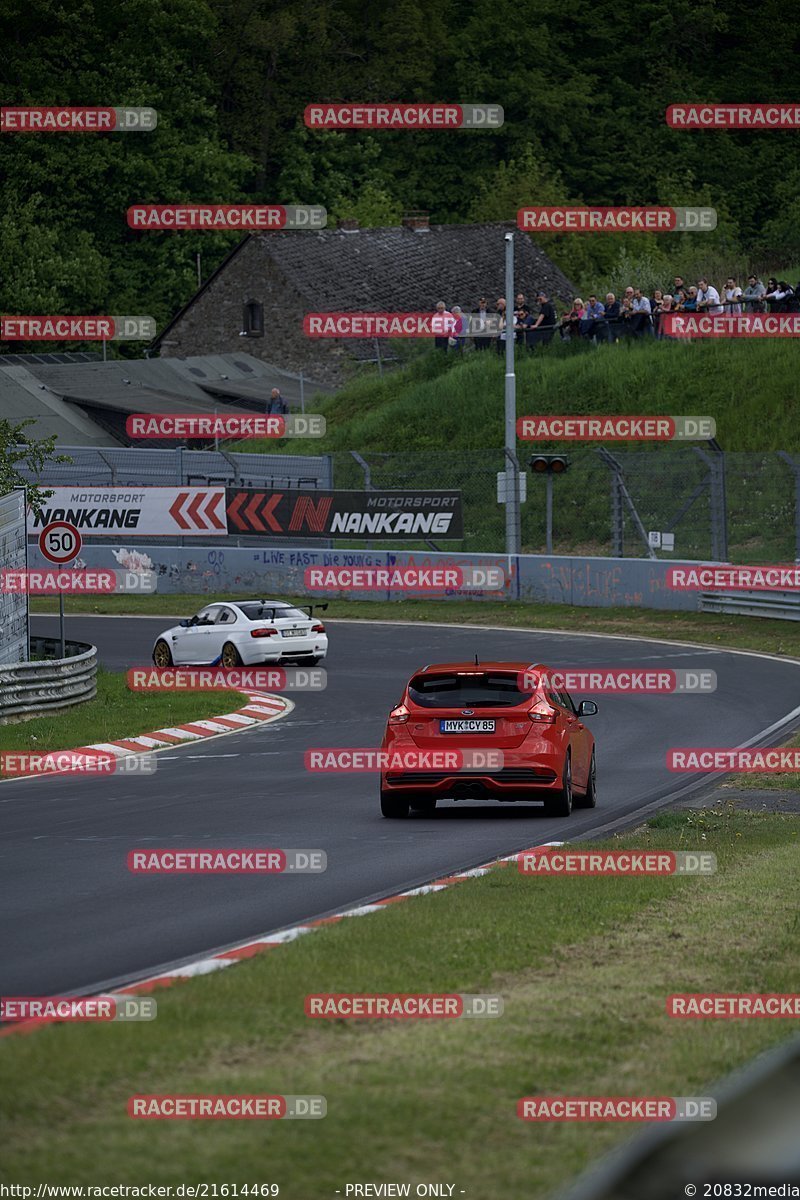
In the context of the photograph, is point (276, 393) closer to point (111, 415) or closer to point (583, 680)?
point (111, 415)

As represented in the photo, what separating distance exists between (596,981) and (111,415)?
5396 cm

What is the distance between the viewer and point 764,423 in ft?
151

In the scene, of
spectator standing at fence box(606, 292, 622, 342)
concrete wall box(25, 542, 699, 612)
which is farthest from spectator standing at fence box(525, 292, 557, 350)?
concrete wall box(25, 542, 699, 612)

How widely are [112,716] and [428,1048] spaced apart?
18.2 meters

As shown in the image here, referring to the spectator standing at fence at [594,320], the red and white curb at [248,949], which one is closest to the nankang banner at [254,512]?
the spectator standing at fence at [594,320]

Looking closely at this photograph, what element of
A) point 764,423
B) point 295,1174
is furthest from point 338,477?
point 295,1174

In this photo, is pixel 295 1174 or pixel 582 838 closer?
pixel 295 1174

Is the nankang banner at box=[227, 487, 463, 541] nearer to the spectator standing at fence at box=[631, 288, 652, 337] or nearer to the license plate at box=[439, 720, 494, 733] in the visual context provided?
the spectator standing at fence at box=[631, 288, 652, 337]

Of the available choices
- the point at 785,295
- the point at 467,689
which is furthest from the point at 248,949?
the point at 785,295

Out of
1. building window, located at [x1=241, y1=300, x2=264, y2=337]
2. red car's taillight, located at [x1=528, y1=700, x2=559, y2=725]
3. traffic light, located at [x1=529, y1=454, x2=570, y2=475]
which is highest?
building window, located at [x1=241, y1=300, x2=264, y2=337]

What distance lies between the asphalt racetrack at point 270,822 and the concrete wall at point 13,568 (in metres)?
3.08

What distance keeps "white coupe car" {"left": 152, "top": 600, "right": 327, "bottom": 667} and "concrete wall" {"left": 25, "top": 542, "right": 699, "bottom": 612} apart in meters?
8.77

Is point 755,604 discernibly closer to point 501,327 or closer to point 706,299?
point 706,299

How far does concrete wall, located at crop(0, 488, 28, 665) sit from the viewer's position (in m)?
25.3
